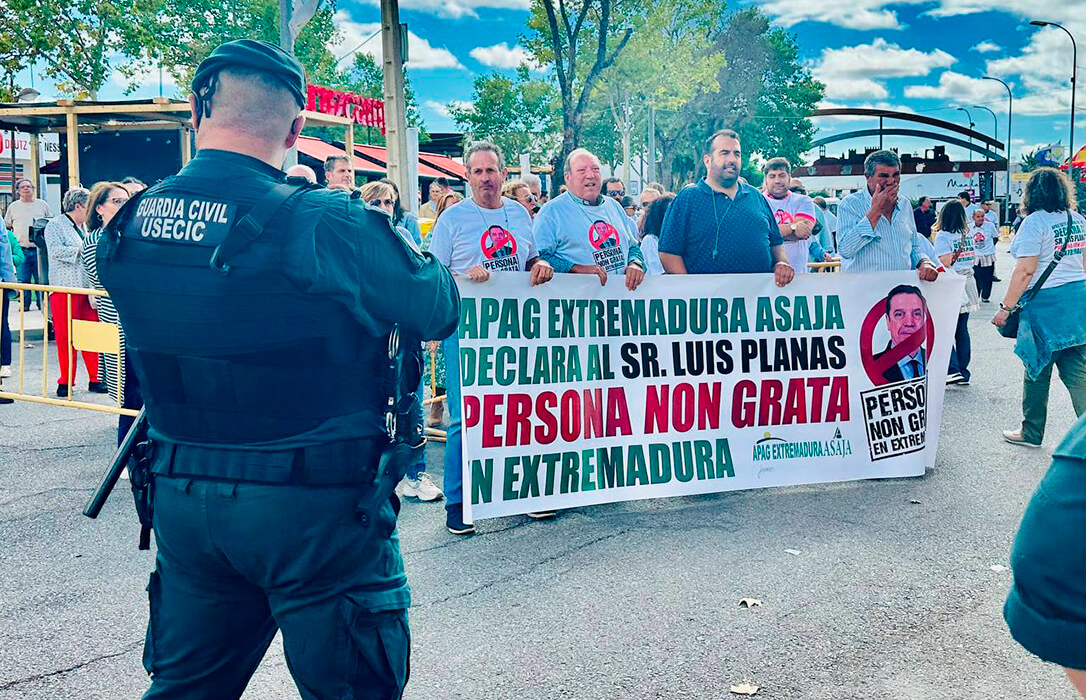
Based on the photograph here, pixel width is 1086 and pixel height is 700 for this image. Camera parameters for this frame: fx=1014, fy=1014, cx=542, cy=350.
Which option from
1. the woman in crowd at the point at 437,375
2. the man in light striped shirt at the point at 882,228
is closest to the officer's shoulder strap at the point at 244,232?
the woman in crowd at the point at 437,375

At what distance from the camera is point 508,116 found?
188 feet

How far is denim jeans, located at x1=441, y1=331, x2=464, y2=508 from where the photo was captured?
5.11 metres

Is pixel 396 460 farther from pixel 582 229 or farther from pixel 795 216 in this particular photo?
Result: pixel 795 216

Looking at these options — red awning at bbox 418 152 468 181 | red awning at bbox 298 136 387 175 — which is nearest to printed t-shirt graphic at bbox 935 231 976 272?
red awning at bbox 298 136 387 175

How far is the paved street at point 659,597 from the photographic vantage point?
11.3 feet

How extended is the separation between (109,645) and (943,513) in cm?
407

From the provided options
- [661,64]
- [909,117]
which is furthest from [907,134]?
[661,64]

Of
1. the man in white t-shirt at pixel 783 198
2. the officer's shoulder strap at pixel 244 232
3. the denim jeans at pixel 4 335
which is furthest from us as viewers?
the man in white t-shirt at pixel 783 198

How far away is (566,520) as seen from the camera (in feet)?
17.6

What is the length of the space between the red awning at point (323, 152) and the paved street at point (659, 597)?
58.7ft

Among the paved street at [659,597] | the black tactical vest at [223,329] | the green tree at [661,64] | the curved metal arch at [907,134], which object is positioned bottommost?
the paved street at [659,597]

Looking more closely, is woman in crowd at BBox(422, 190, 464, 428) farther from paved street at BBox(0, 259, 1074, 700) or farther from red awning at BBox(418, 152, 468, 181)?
red awning at BBox(418, 152, 468, 181)

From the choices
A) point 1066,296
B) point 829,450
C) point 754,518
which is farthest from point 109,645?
point 1066,296

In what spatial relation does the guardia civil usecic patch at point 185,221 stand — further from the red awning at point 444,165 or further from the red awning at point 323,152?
the red awning at point 444,165
